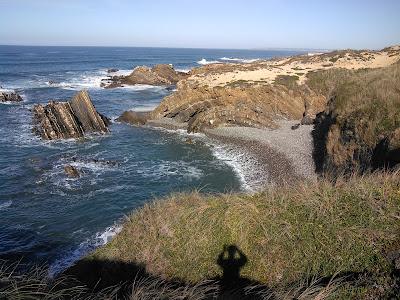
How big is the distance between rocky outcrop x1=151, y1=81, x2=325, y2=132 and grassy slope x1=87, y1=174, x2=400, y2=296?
24664mm

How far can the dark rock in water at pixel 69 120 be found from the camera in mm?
34406

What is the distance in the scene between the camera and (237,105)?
36.3 meters

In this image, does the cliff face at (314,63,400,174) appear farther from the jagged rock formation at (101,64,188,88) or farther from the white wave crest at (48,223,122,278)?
the jagged rock formation at (101,64,188,88)

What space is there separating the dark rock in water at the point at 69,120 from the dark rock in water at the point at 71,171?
31.3 ft

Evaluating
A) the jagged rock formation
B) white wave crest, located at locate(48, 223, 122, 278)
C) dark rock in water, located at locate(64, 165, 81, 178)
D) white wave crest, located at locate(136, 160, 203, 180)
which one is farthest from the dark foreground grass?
the jagged rock formation

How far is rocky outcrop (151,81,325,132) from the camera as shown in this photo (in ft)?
118

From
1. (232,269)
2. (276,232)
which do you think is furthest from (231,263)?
(276,232)

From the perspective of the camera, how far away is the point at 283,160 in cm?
2634

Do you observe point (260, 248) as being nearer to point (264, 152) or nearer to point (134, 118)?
point (264, 152)

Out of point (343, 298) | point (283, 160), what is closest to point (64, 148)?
point (283, 160)

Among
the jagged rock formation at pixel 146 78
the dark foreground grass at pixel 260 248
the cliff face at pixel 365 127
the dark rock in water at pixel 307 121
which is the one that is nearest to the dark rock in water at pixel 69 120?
the dark rock in water at pixel 307 121

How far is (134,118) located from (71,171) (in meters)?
15.5

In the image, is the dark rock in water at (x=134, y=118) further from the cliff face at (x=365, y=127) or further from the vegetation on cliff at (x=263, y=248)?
the vegetation on cliff at (x=263, y=248)

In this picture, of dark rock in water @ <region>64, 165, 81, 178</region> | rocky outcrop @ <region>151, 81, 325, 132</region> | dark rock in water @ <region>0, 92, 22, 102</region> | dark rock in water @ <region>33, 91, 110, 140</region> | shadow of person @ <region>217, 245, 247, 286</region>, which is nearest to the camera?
shadow of person @ <region>217, 245, 247, 286</region>
